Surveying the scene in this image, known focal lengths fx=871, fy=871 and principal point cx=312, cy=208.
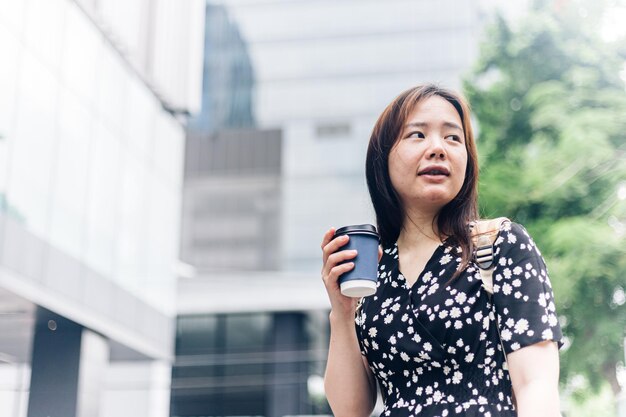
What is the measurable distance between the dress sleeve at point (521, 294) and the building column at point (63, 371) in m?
13.8

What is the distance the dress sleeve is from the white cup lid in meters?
0.23

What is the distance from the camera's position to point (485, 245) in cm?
163

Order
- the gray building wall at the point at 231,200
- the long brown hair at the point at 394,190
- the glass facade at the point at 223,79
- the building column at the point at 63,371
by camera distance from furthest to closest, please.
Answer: the glass facade at the point at 223,79 → the gray building wall at the point at 231,200 → the building column at the point at 63,371 → the long brown hair at the point at 394,190

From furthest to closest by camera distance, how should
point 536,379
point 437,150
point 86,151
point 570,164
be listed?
1. point 86,151
2. point 570,164
3. point 437,150
4. point 536,379

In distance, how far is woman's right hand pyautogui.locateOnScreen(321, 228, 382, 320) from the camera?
64.7 inches

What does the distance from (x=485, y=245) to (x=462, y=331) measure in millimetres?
169

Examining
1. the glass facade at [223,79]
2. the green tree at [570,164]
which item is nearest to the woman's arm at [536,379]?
the green tree at [570,164]

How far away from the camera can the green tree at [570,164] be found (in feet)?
34.3

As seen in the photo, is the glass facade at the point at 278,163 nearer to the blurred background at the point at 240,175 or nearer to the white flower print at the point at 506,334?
the blurred background at the point at 240,175

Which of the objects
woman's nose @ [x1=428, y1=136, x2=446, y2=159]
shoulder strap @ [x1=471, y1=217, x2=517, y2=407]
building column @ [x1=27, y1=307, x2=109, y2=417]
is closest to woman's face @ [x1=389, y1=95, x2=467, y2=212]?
woman's nose @ [x1=428, y1=136, x2=446, y2=159]

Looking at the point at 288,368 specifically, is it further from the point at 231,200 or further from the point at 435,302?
the point at 435,302

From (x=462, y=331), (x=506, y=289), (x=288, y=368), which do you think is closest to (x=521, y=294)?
(x=506, y=289)

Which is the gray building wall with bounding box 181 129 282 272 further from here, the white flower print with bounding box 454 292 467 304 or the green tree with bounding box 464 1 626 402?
the white flower print with bounding box 454 292 467 304

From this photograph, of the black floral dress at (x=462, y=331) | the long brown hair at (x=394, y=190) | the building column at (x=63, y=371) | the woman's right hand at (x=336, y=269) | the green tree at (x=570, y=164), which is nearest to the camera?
the black floral dress at (x=462, y=331)
